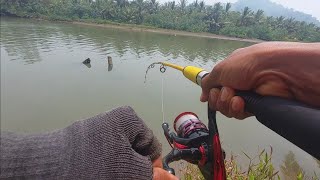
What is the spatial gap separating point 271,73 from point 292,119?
0.23 meters

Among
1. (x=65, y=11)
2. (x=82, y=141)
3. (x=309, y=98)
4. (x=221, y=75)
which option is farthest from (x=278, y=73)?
(x=65, y=11)

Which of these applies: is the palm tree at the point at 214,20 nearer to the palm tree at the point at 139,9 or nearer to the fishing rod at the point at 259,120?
the palm tree at the point at 139,9

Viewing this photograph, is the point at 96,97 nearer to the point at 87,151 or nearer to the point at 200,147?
the point at 200,147

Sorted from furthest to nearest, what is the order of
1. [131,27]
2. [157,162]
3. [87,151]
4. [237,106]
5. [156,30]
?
[156,30] < [131,27] < [237,106] < [157,162] < [87,151]

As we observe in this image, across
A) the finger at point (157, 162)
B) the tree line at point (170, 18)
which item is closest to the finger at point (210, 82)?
the finger at point (157, 162)

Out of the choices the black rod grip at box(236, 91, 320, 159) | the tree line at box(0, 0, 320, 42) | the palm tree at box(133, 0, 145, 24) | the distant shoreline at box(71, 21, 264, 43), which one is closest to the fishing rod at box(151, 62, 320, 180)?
the black rod grip at box(236, 91, 320, 159)

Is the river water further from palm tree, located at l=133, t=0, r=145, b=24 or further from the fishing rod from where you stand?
palm tree, located at l=133, t=0, r=145, b=24

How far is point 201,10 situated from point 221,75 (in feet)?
186

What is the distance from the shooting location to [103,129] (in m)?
0.46

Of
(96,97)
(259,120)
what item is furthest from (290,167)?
(259,120)

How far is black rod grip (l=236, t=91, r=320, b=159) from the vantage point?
0.51m

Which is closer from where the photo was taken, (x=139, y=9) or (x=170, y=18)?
(x=139, y=9)

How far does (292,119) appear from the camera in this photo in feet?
1.91

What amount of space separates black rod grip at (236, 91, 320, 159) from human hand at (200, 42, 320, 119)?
6 centimetres
